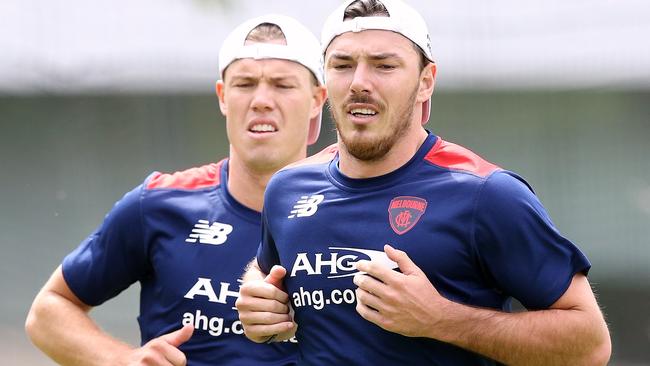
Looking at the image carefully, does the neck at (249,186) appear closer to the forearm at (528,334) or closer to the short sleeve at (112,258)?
the short sleeve at (112,258)

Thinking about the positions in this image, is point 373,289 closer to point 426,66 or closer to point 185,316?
point 426,66

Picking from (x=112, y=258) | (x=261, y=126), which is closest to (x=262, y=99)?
(x=261, y=126)

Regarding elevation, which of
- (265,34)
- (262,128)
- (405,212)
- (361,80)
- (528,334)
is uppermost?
(265,34)

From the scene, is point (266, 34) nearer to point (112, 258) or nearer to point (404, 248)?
point (112, 258)

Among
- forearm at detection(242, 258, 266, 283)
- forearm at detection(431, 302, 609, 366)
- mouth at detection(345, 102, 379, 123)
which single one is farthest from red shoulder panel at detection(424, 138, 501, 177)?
forearm at detection(242, 258, 266, 283)

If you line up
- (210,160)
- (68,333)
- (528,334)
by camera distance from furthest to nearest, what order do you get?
(210,160) < (68,333) < (528,334)

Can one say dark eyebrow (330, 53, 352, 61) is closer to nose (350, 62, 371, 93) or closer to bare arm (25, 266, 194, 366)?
nose (350, 62, 371, 93)

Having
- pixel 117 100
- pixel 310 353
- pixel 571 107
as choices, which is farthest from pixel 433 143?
pixel 117 100

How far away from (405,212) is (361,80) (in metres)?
0.42

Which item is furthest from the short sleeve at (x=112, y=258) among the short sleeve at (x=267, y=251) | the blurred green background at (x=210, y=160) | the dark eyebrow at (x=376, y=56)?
the blurred green background at (x=210, y=160)

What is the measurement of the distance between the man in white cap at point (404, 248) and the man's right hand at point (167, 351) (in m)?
0.49

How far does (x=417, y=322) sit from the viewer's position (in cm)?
324

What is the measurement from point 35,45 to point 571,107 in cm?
448

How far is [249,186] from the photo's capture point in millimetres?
4602
